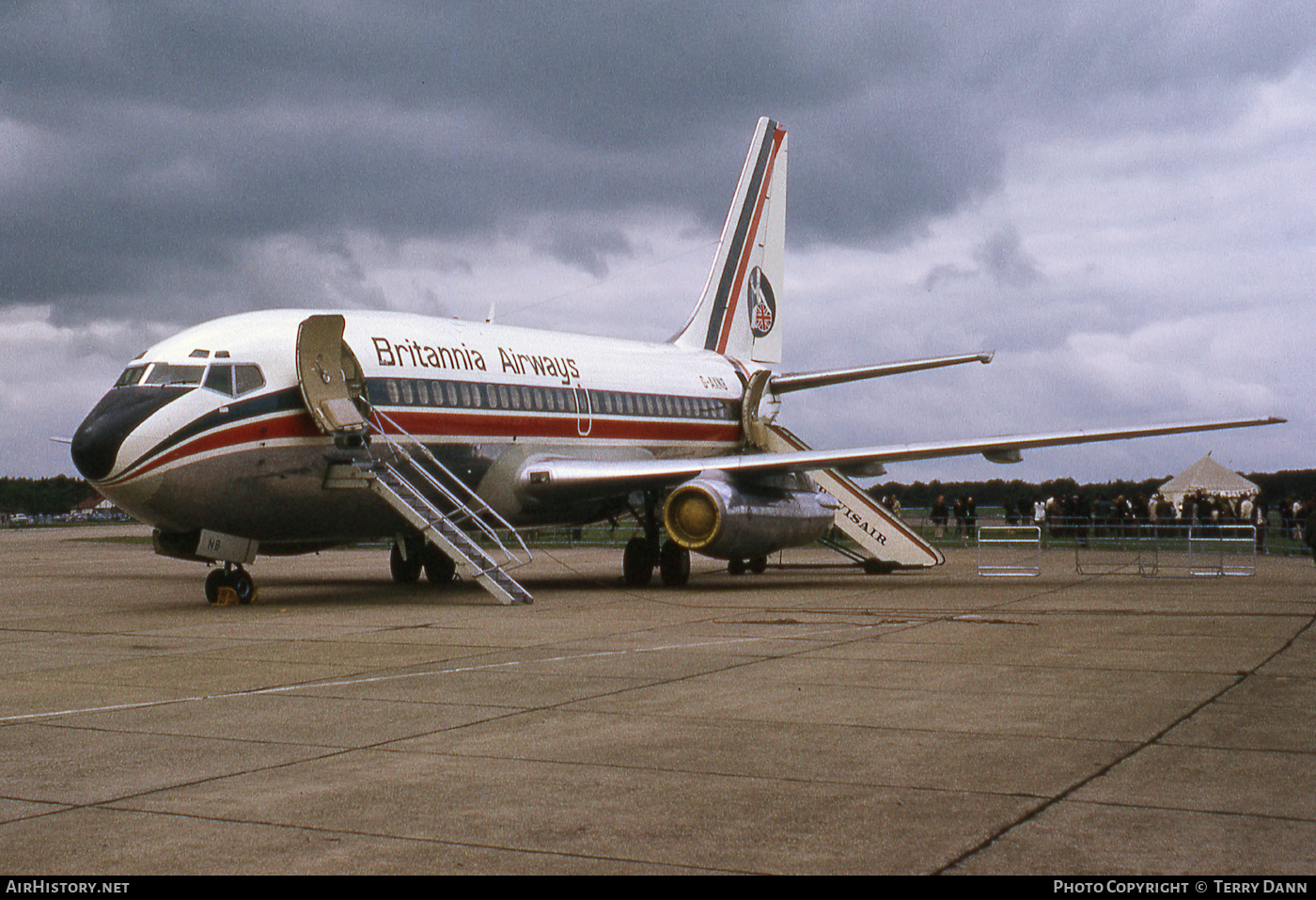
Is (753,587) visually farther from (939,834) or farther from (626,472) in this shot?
(939,834)

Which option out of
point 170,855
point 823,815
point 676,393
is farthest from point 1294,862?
point 676,393

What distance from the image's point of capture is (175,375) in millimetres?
16453

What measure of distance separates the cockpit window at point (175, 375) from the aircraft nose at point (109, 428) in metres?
0.19


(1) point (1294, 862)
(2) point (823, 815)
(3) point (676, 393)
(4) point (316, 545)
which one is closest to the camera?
(1) point (1294, 862)

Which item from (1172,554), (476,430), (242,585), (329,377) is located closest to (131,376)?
(329,377)

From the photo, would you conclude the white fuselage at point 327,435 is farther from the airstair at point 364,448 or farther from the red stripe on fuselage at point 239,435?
the airstair at point 364,448

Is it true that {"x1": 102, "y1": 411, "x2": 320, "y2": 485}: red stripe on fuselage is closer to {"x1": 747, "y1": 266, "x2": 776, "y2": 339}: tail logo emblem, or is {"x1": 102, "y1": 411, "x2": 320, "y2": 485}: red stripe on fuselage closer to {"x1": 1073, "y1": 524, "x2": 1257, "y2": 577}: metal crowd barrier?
{"x1": 1073, "y1": 524, "x2": 1257, "y2": 577}: metal crowd barrier

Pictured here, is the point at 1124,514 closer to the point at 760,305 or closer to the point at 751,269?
the point at 760,305

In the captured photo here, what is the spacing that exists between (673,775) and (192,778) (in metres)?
2.33

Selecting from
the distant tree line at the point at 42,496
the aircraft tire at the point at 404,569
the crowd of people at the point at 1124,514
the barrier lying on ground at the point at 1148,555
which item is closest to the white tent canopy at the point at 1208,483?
the crowd of people at the point at 1124,514

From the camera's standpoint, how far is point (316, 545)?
19094 millimetres

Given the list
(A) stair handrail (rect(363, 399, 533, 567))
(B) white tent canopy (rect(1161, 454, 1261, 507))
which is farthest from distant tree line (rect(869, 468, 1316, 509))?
(A) stair handrail (rect(363, 399, 533, 567))

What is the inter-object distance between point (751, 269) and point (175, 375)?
1635cm

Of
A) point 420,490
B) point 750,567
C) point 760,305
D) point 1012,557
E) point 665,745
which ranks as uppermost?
point 760,305
